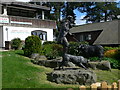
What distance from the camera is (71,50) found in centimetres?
1822

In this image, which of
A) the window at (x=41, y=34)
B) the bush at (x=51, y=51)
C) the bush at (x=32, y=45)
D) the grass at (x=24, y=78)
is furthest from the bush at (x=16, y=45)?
the grass at (x=24, y=78)

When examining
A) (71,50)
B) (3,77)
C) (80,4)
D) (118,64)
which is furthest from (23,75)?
(80,4)

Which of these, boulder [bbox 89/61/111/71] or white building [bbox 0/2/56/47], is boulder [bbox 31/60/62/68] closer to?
boulder [bbox 89/61/111/71]

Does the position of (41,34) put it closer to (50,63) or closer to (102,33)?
(102,33)

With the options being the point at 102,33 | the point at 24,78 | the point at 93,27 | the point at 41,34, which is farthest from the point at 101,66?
the point at 93,27

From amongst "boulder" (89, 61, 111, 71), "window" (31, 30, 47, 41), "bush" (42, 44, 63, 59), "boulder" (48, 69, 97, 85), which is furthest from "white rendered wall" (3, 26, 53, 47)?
"boulder" (48, 69, 97, 85)

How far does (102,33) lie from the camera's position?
31859mm

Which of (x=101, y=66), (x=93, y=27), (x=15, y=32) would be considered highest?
(x=93, y=27)

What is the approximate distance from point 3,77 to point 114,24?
2615 cm

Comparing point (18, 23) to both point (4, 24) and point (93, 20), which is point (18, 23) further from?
point (93, 20)

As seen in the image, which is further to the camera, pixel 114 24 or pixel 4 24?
pixel 114 24

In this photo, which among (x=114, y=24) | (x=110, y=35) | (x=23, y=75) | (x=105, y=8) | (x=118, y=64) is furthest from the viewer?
(x=105, y=8)

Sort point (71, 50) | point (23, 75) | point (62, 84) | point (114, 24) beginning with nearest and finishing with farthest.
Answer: point (62, 84) < point (23, 75) < point (71, 50) < point (114, 24)

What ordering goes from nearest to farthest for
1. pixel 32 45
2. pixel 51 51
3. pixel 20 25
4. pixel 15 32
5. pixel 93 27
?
pixel 32 45
pixel 51 51
pixel 15 32
pixel 20 25
pixel 93 27
